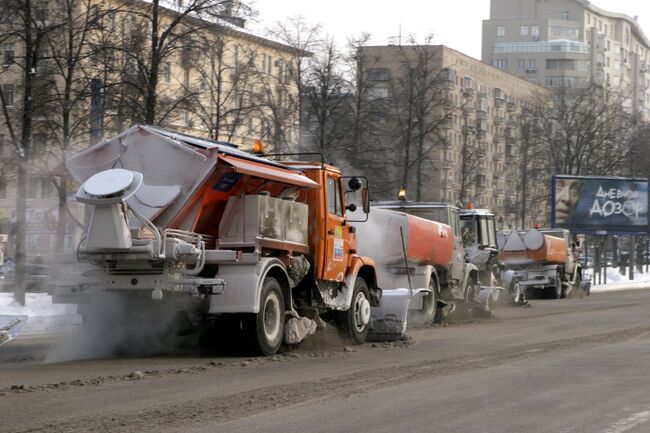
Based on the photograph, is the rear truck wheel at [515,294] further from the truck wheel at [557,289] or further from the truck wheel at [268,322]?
the truck wheel at [268,322]

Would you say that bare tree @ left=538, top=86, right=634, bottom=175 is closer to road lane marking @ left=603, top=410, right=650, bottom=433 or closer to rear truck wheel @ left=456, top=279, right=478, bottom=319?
rear truck wheel @ left=456, top=279, right=478, bottom=319

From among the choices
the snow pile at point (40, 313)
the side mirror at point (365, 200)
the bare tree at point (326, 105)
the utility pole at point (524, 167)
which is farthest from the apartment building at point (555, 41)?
the side mirror at point (365, 200)

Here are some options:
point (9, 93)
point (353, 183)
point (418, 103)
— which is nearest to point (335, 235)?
point (353, 183)

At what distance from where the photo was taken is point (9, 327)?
44.0ft

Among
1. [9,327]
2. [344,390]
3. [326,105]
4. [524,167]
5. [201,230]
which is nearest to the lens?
[344,390]

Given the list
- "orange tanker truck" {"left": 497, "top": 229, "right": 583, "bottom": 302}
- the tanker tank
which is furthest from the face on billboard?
the tanker tank

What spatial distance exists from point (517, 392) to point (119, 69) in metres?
16.1

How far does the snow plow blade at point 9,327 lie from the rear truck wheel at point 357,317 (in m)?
5.06

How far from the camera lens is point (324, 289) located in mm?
15906

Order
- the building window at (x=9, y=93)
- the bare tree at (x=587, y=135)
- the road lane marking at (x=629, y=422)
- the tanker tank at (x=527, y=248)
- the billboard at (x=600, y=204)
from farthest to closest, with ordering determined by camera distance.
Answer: the bare tree at (x=587, y=135)
the billboard at (x=600, y=204)
the tanker tank at (x=527, y=248)
the building window at (x=9, y=93)
the road lane marking at (x=629, y=422)

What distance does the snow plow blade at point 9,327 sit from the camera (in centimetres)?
1320

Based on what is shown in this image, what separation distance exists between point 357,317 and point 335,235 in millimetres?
1538

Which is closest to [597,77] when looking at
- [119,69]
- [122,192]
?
[119,69]

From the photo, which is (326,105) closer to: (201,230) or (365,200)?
(365,200)
